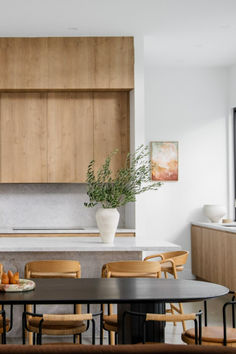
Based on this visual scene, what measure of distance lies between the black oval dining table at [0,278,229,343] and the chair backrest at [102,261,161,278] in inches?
9.3

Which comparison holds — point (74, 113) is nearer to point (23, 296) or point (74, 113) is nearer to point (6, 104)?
point (6, 104)

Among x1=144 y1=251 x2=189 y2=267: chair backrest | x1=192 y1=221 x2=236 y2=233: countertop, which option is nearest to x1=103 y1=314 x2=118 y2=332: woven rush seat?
x1=144 y1=251 x2=189 y2=267: chair backrest

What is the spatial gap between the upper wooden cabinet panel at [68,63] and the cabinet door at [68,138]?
29 centimetres

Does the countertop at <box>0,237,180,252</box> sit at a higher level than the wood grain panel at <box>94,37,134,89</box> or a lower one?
lower

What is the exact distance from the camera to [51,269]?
4238mm

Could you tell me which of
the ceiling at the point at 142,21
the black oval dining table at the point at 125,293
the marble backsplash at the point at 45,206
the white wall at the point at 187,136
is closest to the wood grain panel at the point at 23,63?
the ceiling at the point at 142,21

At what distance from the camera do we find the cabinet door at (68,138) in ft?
23.3

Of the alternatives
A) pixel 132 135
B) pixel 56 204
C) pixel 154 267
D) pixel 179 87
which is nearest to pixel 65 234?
pixel 56 204

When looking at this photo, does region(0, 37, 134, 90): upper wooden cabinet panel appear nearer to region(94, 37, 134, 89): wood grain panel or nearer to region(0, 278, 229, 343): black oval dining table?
region(94, 37, 134, 89): wood grain panel

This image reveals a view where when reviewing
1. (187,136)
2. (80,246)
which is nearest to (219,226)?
(187,136)

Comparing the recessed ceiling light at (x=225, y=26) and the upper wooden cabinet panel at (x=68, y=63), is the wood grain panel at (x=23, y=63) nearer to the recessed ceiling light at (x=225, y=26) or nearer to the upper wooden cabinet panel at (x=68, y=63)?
the upper wooden cabinet panel at (x=68, y=63)

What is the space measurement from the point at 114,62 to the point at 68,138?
3.64ft

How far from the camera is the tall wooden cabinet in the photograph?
22.9ft

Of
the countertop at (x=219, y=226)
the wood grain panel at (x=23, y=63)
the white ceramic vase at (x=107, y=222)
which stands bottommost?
the countertop at (x=219, y=226)
